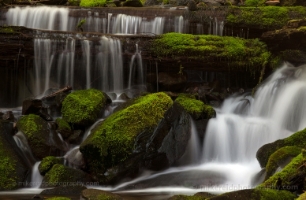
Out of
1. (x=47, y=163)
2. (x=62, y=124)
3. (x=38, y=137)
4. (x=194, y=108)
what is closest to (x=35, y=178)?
(x=47, y=163)

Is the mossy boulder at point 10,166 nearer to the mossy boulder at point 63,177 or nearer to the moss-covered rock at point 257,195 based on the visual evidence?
the mossy boulder at point 63,177

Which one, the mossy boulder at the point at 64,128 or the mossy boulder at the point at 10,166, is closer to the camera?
the mossy boulder at the point at 10,166

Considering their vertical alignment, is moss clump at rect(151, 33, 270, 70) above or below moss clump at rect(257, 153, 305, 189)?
above

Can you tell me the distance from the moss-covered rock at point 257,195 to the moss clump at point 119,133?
3.47m

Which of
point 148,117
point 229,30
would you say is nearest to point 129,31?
point 229,30

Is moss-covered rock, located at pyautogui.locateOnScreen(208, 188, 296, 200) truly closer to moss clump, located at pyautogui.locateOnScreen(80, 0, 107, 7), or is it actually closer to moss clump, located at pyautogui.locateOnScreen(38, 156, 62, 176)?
moss clump, located at pyautogui.locateOnScreen(38, 156, 62, 176)

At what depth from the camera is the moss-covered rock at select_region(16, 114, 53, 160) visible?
9.24 m

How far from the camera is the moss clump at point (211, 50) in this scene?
12.6 meters

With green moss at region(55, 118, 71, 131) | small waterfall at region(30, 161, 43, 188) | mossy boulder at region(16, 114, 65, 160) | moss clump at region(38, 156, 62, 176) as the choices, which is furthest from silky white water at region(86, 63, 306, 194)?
green moss at region(55, 118, 71, 131)

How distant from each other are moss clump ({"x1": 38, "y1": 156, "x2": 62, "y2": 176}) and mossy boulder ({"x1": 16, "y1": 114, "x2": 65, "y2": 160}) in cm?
42

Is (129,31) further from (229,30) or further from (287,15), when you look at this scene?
(287,15)

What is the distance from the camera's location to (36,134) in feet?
30.7

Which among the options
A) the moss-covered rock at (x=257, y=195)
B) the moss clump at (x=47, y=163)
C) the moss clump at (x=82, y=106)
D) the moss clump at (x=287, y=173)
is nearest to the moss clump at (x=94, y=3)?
the moss clump at (x=82, y=106)

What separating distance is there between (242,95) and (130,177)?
5.58 metres
